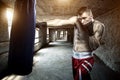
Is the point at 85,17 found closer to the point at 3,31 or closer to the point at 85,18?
the point at 85,18

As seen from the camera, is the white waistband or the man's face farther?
the white waistband

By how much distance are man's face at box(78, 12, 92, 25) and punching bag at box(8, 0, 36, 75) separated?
76 cm

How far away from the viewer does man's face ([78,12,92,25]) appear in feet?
6.27

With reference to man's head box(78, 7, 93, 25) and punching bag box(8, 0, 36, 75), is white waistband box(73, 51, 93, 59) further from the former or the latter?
punching bag box(8, 0, 36, 75)

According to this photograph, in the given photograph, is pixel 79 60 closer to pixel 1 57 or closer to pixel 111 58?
pixel 1 57

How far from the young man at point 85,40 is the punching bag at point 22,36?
0.77m

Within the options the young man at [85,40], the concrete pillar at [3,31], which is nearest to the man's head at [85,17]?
the young man at [85,40]

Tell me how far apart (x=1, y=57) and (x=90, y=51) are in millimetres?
2215

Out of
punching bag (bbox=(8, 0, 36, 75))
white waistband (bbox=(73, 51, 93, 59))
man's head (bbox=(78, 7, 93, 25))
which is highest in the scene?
man's head (bbox=(78, 7, 93, 25))

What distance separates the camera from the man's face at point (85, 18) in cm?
191

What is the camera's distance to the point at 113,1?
9.95ft

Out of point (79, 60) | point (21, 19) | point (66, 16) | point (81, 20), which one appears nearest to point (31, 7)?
point (21, 19)

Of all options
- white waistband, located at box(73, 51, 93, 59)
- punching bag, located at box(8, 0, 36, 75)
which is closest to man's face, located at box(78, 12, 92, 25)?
white waistband, located at box(73, 51, 93, 59)

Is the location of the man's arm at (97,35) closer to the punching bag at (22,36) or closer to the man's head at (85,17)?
the man's head at (85,17)
